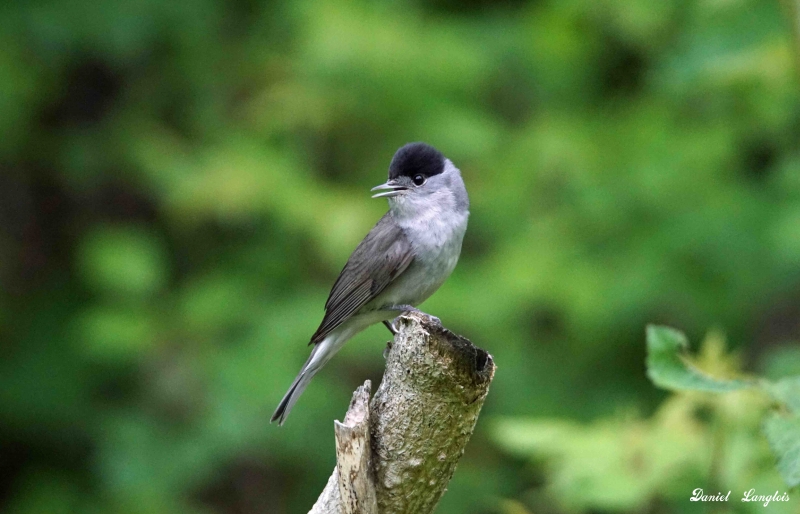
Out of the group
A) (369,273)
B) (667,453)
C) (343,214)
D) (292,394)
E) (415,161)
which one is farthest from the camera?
(343,214)

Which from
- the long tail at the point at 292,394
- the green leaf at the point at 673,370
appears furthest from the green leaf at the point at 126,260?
the green leaf at the point at 673,370

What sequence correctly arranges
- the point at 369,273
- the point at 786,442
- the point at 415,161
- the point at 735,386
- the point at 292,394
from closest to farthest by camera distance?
the point at 786,442 < the point at 735,386 < the point at 292,394 < the point at 369,273 < the point at 415,161

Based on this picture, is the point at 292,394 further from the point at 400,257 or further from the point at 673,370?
the point at 673,370

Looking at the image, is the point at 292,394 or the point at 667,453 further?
the point at 292,394

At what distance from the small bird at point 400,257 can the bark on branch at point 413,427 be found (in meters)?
1.21

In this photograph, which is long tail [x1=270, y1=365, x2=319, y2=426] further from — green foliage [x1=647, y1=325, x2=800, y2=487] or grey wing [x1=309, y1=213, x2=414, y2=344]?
green foliage [x1=647, y1=325, x2=800, y2=487]

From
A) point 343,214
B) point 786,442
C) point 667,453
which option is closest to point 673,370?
point 786,442

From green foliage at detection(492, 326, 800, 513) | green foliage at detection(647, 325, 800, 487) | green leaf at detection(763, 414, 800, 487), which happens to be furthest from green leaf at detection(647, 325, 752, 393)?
green foliage at detection(492, 326, 800, 513)

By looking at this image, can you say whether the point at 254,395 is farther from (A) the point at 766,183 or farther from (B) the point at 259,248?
(A) the point at 766,183

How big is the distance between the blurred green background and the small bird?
1.28 meters

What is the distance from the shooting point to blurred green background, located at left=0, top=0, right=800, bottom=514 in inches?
220

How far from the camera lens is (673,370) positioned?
2.46 meters

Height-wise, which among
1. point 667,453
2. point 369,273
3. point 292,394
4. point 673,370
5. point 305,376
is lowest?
point 673,370

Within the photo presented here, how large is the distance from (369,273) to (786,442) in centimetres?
208
